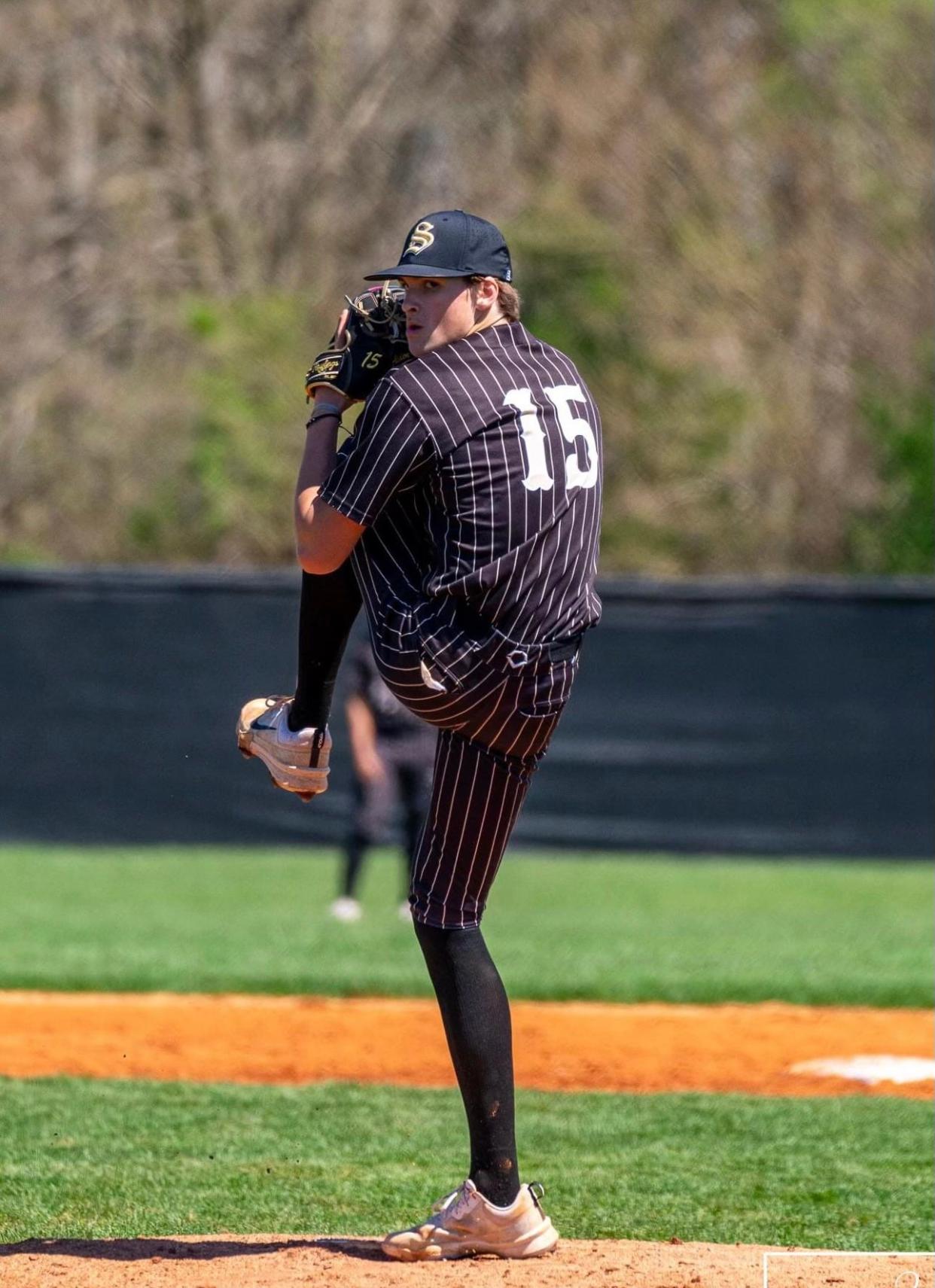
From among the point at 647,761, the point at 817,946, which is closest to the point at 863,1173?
the point at 817,946

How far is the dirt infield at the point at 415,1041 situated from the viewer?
6.35 m

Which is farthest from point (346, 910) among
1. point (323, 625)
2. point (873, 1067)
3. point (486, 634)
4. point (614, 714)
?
point (486, 634)

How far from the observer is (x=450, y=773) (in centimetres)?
341

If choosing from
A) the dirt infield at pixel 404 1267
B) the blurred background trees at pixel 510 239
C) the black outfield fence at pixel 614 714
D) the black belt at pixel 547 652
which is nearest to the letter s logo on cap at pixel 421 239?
the black belt at pixel 547 652

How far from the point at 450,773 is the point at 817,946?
22.2 ft

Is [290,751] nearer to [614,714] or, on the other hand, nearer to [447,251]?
[447,251]

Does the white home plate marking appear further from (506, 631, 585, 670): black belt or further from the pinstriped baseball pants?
(506, 631, 585, 670): black belt

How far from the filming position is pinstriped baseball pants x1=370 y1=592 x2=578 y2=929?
328 cm

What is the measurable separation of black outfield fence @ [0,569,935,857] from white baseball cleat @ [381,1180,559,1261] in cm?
969

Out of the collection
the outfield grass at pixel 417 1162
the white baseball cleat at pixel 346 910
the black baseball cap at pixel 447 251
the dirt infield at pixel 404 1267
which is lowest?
the white baseball cleat at pixel 346 910

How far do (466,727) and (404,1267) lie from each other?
107 cm

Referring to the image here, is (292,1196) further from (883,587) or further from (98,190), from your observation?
(98,190)

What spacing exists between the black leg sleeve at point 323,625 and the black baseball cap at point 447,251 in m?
0.60

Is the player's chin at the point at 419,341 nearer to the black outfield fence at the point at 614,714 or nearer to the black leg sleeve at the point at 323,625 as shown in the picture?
the black leg sleeve at the point at 323,625
